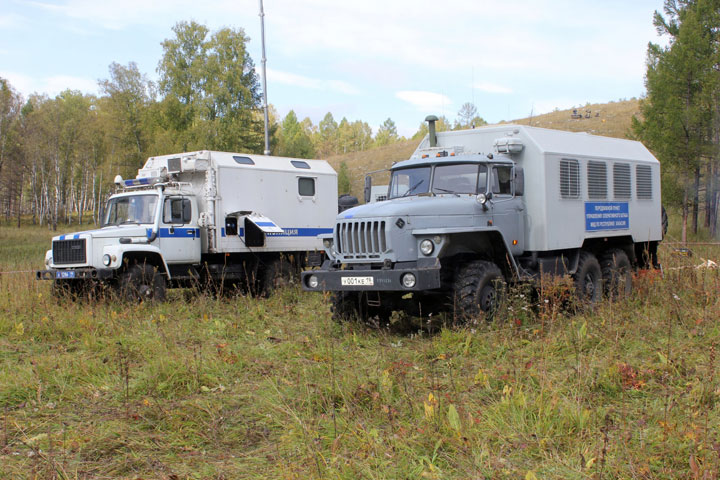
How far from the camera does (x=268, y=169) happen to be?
13.9 m

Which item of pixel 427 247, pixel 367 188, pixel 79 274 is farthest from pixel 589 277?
pixel 79 274

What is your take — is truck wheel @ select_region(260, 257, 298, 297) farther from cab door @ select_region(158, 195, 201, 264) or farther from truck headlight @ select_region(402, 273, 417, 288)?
truck headlight @ select_region(402, 273, 417, 288)

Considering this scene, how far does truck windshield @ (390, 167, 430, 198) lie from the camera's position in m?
9.13

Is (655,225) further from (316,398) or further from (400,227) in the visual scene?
(316,398)

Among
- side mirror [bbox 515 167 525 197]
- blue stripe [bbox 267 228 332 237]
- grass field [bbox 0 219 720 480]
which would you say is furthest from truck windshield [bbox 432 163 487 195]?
blue stripe [bbox 267 228 332 237]

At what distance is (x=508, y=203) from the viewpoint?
9.27m

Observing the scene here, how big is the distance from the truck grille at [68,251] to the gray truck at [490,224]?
5.41 metres

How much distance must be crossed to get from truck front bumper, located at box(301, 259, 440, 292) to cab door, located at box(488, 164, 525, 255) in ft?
6.10

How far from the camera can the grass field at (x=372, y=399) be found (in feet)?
13.3

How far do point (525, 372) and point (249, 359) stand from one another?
306 cm

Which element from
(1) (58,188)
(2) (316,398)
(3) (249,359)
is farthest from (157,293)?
(1) (58,188)

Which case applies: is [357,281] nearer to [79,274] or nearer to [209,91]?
[79,274]

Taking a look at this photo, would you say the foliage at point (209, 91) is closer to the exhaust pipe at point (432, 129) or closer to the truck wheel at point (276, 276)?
the truck wheel at point (276, 276)

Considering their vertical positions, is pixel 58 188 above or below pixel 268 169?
above
